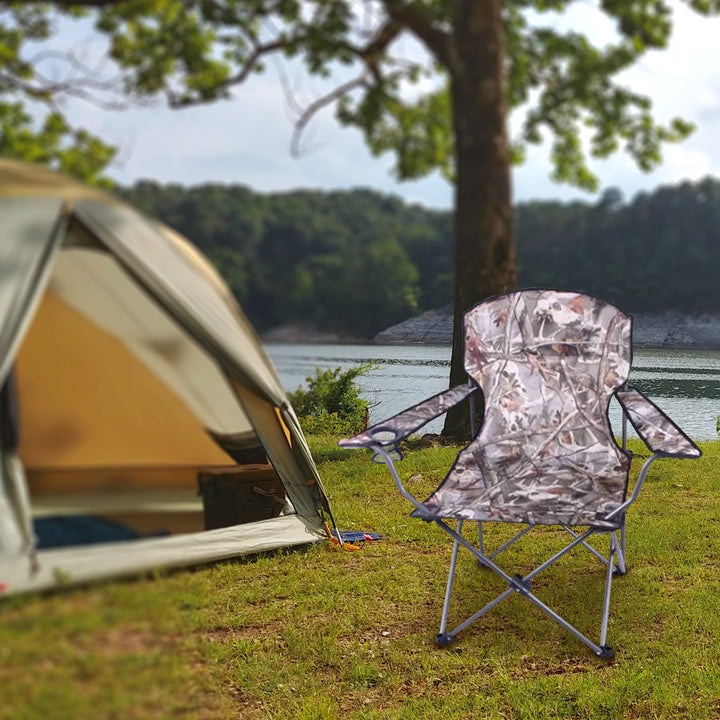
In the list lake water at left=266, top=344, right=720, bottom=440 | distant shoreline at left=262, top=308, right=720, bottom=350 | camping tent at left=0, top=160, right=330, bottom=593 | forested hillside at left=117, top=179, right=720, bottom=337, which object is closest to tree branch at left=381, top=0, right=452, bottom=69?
forested hillside at left=117, top=179, right=720, bottom=337

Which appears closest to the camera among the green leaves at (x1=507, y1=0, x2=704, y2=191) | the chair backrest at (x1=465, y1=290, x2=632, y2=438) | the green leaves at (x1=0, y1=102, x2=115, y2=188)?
the chair backrest at (x1=465, y1=290, x2=632, y2=438)

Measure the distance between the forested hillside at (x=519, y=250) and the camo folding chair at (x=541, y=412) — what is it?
3.26ft

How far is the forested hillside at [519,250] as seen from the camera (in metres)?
4.07

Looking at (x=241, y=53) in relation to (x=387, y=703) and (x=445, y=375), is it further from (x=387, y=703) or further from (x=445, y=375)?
(x=387, y=703)

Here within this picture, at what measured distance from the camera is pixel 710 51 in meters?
5.37

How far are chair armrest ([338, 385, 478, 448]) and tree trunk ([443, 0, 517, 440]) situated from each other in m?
1.54

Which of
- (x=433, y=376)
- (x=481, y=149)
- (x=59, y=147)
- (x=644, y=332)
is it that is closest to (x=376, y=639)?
(x=433, y=376)

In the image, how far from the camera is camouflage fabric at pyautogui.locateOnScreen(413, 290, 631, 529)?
8.61 feet

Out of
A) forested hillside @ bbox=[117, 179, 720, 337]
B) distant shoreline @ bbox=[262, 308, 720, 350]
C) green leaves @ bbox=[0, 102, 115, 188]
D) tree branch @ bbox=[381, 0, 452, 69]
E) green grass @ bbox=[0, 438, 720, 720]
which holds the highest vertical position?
tree branch @ bbox=[381, 0, 452, 69]

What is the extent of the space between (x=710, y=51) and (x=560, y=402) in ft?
12.5

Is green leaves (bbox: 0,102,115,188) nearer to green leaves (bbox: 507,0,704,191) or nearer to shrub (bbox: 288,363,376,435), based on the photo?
shrub (bbox: 288,363,376,435)

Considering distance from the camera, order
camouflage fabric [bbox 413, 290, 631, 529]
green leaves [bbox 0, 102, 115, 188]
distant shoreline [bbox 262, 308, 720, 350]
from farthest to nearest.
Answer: distant shoreline [bbox 262, 308, 720, 350] → green leaves [bbox 0, 102, 115, 188] → camouflage fabric [bbox 413, 290, 631, 529]

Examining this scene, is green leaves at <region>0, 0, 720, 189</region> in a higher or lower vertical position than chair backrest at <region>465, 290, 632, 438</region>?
higher

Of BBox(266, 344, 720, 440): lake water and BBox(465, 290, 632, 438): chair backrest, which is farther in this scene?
BBox(266, 344, 720, 440): lake water
